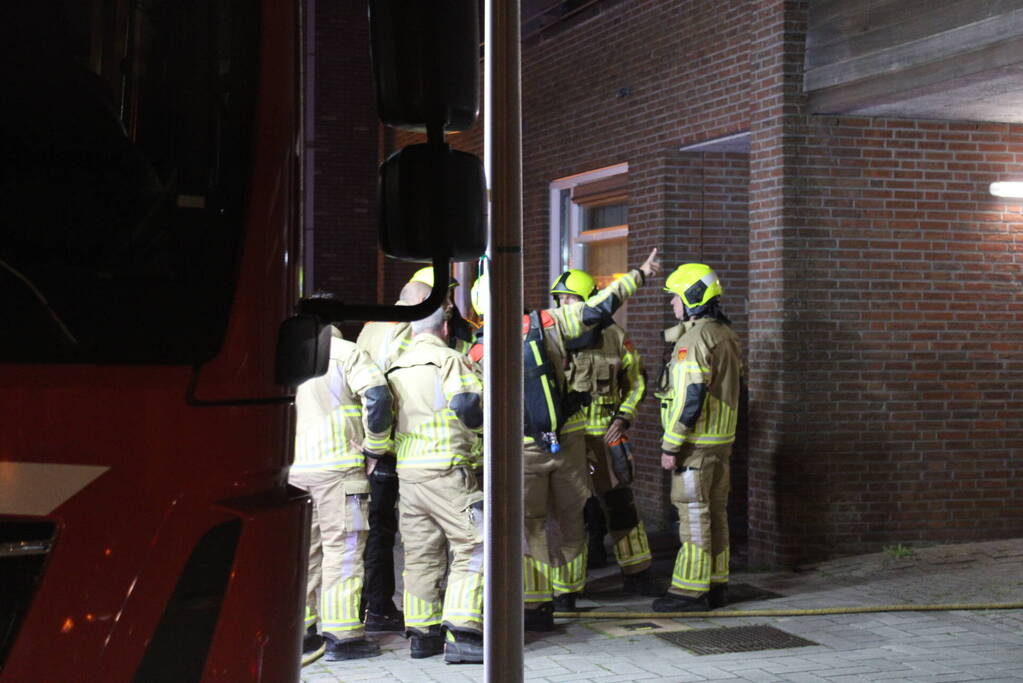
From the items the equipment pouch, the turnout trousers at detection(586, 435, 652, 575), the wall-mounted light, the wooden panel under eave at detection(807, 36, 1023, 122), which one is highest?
the wooden panel under eave at detection(807, 36, 1023, 122)

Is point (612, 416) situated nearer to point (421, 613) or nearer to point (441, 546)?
point (441, 546)

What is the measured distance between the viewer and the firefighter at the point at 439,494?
287 inches

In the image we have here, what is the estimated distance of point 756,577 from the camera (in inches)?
388

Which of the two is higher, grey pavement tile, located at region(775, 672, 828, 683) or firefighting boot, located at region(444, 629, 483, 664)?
firefighting boot, located at region(444, 629, 483, 664)

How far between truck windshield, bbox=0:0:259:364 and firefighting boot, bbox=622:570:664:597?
696 centimetres

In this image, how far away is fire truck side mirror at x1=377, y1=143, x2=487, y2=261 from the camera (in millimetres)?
2738

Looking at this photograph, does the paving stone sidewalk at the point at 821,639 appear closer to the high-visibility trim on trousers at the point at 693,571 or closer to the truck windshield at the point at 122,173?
the high-visibility trim on trousers at the point at 693,571

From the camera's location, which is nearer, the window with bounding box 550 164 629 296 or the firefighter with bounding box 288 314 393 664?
the firefighter with bounding box 288 314 393 664

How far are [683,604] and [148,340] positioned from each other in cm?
652

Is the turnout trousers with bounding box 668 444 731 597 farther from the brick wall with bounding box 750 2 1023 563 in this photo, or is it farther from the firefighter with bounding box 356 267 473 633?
the firefighter with bounding box 356 267 473 633

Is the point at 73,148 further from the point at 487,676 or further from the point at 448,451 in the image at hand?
the point at 448,451

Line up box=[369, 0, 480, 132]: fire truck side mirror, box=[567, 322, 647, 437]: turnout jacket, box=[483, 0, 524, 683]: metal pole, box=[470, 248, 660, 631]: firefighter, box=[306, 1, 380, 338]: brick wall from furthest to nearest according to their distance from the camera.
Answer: box=[306, 1, 380, 338]: brick wall
box=[567, 322, 647, 437]: turnout jacket
box=[470, 248, 660, 631]: firefighter
box=[483, 0, 524, 683]: metal pole
box=[369, 0, 480, 132]: fire truck side mirror

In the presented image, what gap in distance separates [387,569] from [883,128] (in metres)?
5.31

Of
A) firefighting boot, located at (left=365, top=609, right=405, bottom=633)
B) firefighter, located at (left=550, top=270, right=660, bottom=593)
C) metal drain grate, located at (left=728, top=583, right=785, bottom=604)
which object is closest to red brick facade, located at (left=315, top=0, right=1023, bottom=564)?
metal drain grate, located at (left=728, top=583, right=785, bottom=604)
